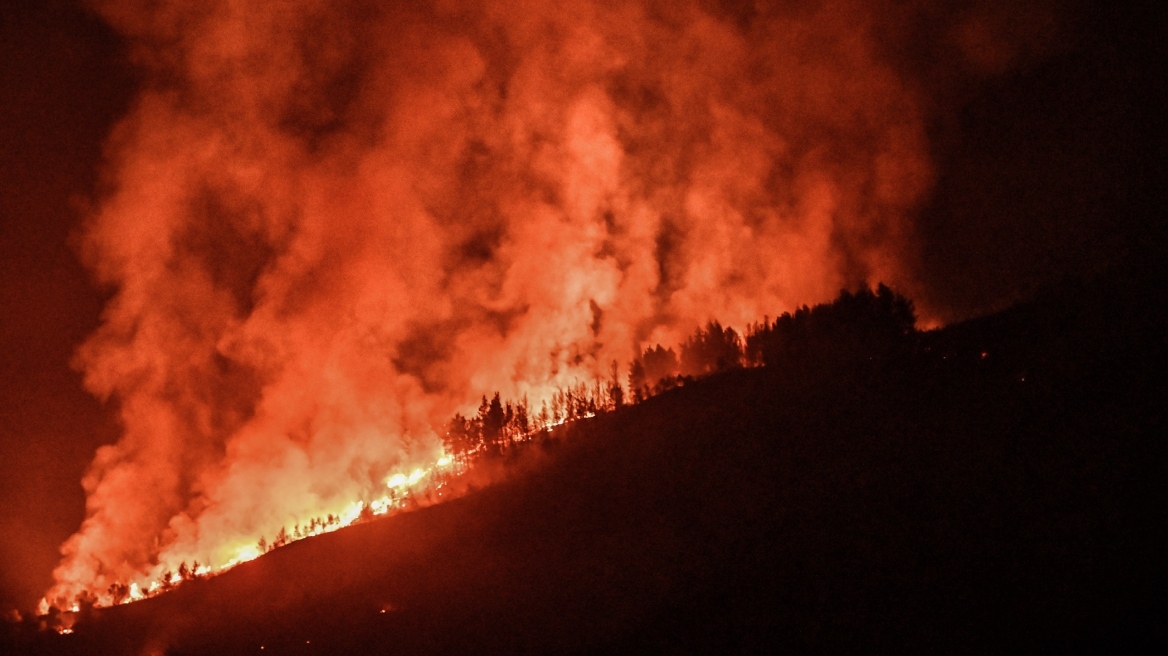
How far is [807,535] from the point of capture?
39375mm

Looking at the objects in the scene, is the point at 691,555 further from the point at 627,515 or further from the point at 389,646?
the point at 389,646

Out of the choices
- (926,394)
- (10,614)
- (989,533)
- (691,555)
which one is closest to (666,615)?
(691,555)

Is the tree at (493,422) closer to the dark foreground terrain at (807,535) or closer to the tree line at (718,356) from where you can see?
the tree line at (718,356)

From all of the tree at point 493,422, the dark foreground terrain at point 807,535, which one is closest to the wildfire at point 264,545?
the dark foreground terrain at point 807,535

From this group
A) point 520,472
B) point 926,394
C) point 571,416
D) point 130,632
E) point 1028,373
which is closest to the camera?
point 1028,373

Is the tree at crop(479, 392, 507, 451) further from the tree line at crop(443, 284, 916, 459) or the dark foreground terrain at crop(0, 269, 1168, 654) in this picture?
the dark foreground terrain at crop(0, 269, 1168, 654)

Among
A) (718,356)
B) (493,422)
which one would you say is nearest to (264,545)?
(493,422)

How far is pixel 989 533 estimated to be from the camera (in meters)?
33.9


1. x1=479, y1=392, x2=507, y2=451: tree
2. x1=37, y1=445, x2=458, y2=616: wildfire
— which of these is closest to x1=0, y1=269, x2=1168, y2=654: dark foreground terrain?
x1=37, y1=445, x2=458, y2=616: wildfire

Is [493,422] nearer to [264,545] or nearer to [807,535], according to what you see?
[264,545]

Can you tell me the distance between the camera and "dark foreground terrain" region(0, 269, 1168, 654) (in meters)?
29.9

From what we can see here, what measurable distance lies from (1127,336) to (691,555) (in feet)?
116

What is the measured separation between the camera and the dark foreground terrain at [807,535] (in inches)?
1177

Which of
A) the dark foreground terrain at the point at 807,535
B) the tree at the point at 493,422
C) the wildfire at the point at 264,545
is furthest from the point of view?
the tree at the point at 493,422
